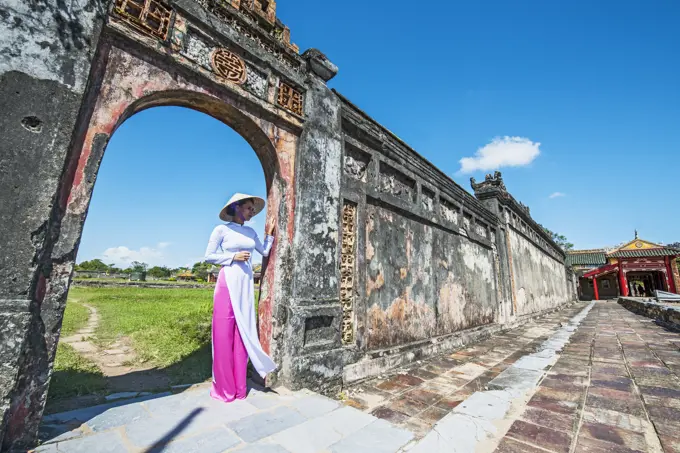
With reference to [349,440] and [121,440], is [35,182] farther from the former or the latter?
[349,440]

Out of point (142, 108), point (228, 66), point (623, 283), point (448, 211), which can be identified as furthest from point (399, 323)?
point (623, 283)

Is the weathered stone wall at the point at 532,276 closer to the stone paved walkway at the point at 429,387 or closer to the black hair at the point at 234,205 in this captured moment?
the stone paved walkway at the point at 429,387

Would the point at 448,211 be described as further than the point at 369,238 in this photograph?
Yes

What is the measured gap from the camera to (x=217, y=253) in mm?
2637

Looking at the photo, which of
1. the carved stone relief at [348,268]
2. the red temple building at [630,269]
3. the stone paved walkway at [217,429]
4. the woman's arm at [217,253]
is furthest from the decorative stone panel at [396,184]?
the red temple building at [630,269]

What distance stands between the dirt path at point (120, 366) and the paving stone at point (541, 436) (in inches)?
126

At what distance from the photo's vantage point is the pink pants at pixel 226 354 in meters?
2.38

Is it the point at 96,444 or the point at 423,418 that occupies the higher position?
the point at 96,444

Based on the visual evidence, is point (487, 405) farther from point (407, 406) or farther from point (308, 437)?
point (308, 437)

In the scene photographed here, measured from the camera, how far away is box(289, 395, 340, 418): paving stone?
215cm

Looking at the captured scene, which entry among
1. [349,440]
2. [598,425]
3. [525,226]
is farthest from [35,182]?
[525,226]

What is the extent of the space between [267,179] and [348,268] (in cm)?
141

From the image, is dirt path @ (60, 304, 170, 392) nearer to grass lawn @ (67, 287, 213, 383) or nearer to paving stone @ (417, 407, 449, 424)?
grass lawn @ (67, 287, 213, 383)

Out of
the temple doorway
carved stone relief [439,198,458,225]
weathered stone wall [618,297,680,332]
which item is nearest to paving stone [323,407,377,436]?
carved stone relief [439,198,458,225]
